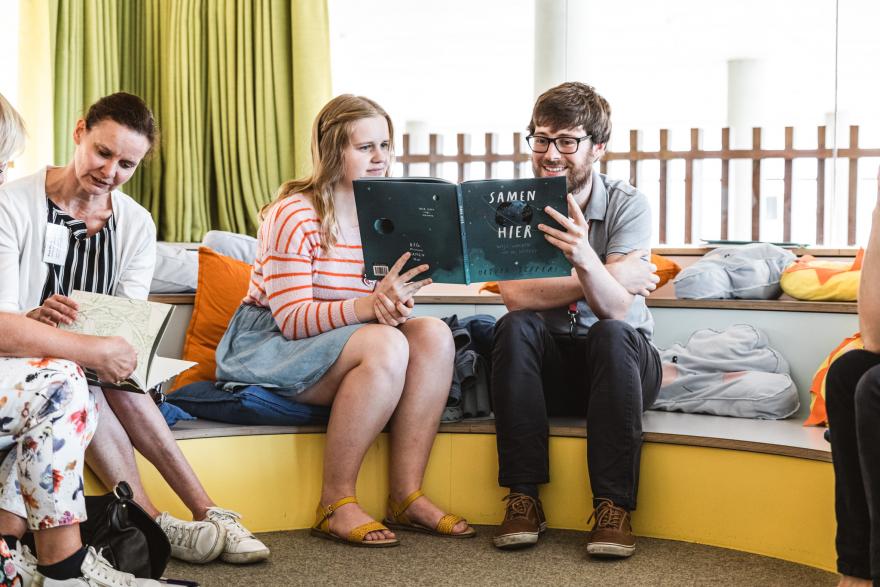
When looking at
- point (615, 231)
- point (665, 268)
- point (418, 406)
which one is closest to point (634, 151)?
point (665, 268)

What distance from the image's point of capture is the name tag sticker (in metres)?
2.18

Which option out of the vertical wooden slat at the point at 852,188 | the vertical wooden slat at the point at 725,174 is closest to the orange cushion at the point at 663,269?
the vertical wooden slat at the point at 852,188

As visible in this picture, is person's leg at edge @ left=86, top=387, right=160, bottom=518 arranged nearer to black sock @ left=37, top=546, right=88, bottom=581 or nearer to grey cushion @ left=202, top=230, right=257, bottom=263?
black sock @ left=37, top=546, right=88, bottom=581

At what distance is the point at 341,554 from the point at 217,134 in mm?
2317

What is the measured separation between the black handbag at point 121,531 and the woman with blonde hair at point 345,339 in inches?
21.3

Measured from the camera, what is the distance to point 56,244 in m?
2.20

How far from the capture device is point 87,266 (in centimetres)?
227

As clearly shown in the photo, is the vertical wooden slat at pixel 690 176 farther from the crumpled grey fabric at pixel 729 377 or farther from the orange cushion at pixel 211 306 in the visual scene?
the orange cushion at pixel 211 306

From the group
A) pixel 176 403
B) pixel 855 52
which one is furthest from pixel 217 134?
pixel 855 52

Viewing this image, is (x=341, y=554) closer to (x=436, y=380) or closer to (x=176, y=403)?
(x=436, y=380)

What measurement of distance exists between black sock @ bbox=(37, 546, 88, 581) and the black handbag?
0.08 m

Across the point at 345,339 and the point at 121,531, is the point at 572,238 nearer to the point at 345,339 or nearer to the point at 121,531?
the point at 345,339

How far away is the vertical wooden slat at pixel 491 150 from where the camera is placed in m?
5.39

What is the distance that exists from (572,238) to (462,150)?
332 cm
